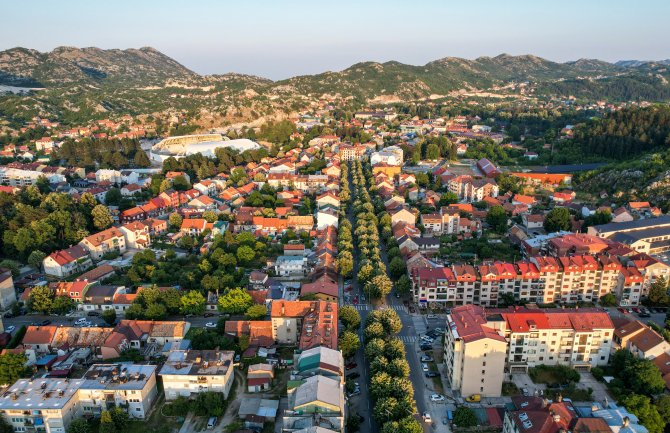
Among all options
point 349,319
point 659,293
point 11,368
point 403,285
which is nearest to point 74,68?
point 11,368

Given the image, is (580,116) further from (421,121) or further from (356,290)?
(356,290)

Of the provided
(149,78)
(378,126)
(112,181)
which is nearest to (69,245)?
(112,181)

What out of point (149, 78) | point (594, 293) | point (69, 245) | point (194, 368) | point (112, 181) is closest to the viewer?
point (194, 368)

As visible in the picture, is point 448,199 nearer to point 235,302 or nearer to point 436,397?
point 235,302

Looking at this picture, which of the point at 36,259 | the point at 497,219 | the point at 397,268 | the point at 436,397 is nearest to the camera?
the point at 436,397

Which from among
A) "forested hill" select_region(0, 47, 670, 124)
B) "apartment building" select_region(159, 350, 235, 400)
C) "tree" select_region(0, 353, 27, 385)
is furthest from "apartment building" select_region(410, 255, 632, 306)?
"forested hill" select_region(0, 47, 670, 124)

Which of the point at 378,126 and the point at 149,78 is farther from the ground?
the point at 149,78
